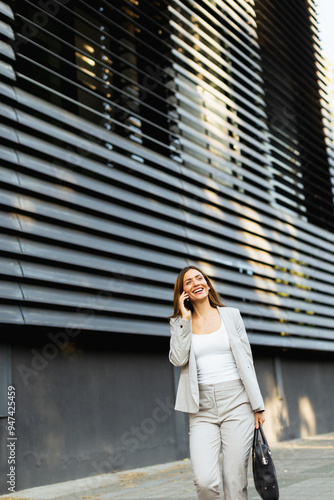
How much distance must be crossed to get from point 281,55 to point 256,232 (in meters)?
4.93

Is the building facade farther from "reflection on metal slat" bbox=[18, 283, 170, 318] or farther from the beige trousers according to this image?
the beige trousers

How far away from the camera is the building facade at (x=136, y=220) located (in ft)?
19.9

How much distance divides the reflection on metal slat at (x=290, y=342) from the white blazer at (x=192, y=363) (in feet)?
18.9

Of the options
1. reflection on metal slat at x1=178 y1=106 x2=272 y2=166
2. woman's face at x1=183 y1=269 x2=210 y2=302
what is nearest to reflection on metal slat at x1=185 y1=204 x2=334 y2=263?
reflection on metal slat at x1=178 y1=106 x2=272 y2=166

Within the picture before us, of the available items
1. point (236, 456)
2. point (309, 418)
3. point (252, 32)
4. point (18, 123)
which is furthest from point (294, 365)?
point (236, 456)

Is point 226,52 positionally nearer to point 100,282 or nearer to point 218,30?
point 218,30

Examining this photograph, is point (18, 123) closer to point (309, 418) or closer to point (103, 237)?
point (103, 237)

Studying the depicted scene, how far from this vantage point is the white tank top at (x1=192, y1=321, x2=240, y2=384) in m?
3.56

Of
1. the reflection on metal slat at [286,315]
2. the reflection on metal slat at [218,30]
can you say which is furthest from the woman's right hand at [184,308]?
the reflection on metal slat at [218,30]

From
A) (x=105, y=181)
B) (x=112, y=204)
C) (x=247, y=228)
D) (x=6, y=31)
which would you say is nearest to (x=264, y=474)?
(x=112, y=204)

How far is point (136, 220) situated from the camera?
749 cm

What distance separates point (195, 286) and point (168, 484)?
321 centimetres

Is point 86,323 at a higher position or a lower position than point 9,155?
lower

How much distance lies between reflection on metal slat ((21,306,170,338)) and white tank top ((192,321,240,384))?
2617 millimetres
